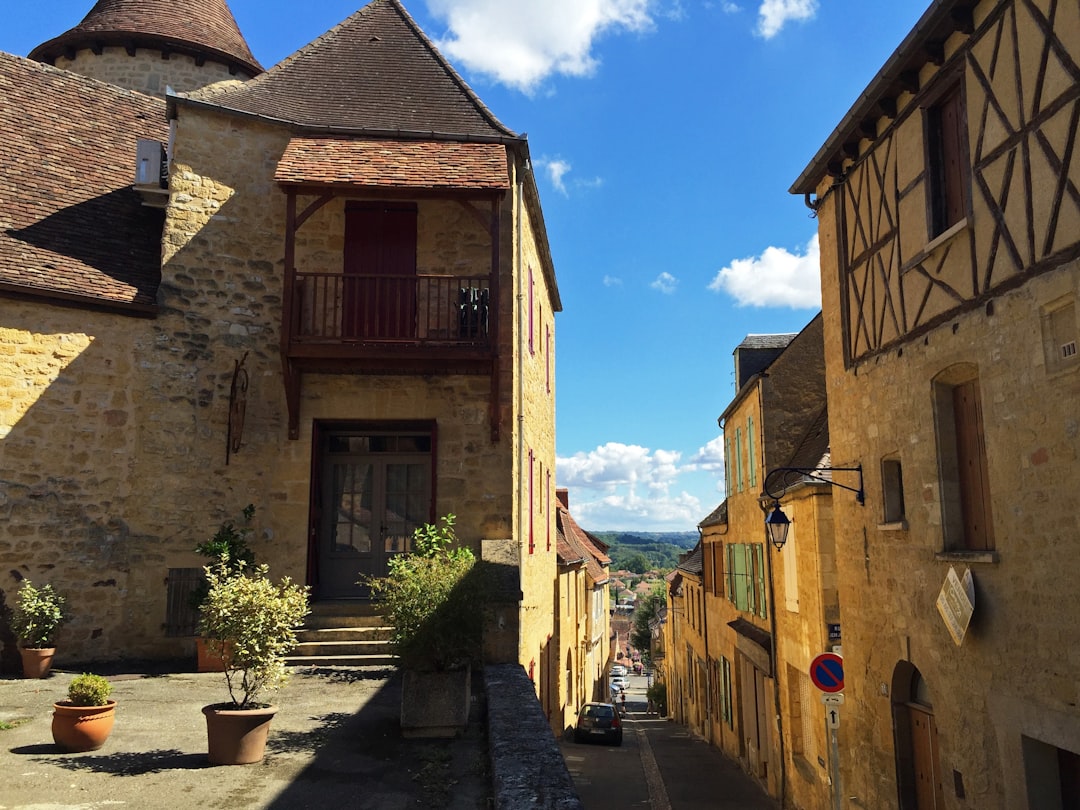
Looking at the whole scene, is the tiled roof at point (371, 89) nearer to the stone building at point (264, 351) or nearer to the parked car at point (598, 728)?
the stone building at point (264, 351)

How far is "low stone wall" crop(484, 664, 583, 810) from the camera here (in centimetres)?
426

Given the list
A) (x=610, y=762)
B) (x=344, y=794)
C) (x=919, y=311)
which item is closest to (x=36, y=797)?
(x=344, y=794)

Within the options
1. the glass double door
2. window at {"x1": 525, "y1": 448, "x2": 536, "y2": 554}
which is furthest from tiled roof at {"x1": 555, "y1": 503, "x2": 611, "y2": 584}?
the glass double door

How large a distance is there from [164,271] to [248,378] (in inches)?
68.0

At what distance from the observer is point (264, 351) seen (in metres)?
10.4

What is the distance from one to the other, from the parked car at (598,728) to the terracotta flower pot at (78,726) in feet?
61.0

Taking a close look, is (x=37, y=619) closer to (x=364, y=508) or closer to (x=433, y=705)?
(x=364, y=508)

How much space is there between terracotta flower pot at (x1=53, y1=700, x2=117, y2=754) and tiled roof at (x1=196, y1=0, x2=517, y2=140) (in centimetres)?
778

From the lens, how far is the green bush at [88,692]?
5.70 metres

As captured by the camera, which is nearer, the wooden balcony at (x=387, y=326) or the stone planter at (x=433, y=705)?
the stone planter at (x=433, y=705)

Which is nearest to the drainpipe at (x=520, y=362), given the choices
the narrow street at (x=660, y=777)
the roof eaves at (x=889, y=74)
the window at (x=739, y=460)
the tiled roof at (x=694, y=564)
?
the roof eaves at (x=889, y=74)

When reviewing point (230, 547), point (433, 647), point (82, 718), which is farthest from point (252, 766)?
point (230, 547)

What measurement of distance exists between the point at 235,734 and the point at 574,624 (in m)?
18.3

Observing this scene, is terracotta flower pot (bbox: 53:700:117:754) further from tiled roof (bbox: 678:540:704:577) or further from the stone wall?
tiled roof (bbox: 678:540:704:577)
